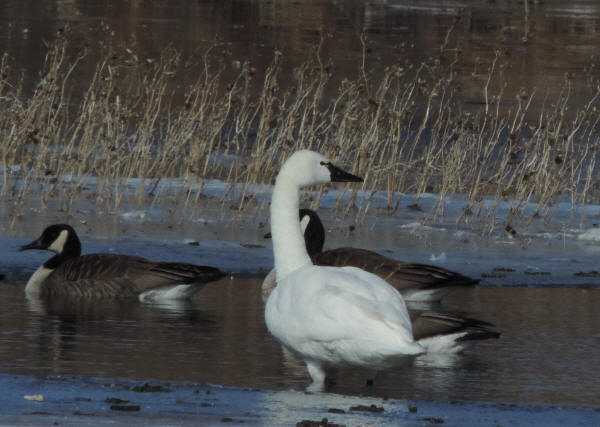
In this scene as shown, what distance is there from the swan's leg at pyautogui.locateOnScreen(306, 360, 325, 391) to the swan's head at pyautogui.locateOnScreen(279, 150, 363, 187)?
4.26 feet

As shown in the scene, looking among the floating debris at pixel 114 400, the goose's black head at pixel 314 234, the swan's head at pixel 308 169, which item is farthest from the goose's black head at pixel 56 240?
the floating debris at pixel 114 400

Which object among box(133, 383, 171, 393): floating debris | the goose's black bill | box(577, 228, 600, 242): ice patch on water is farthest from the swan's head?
box(577, 228, 600, 242): ice patch on water

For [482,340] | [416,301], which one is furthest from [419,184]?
[482,340]

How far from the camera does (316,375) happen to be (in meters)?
6.77

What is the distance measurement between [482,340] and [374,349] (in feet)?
7.26

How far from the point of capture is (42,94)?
1306 centimetres

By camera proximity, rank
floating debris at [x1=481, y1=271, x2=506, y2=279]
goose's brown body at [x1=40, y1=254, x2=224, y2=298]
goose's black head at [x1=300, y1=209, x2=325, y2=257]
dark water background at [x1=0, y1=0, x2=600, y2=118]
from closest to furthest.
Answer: goose's brown body at [x1=40, y1=254, x2=224, y2=298]
floating debris at [x1=481, y1=271, x2=506, y2=279]
goose's black head at [x1=300, y1=209, x2=325, y2=257]
dark water background at [x1=0, y1=0, x2=600, y2=118]

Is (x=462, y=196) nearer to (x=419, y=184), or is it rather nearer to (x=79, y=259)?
(x=419, y=184)

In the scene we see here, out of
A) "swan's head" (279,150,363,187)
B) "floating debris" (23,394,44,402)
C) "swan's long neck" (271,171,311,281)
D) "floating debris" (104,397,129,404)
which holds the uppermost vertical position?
"swan's head" (279,150,363,187)

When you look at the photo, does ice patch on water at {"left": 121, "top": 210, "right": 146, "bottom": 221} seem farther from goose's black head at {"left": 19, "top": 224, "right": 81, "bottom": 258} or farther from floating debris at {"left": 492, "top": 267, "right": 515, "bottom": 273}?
floating debris at {"left": 492, "top": 267, "right": 515, "bottom": 273}

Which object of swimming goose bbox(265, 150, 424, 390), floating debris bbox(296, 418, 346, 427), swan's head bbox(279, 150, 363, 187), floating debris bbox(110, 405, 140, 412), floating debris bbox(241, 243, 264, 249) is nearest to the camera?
floating debris bbox(296, 418, 346, 427)

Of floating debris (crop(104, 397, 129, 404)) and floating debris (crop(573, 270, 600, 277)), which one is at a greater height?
floating debris (crop(104, 397, 129, 404))

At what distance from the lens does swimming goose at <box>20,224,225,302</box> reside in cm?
980

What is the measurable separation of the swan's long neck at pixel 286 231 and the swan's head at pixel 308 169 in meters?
0.04
